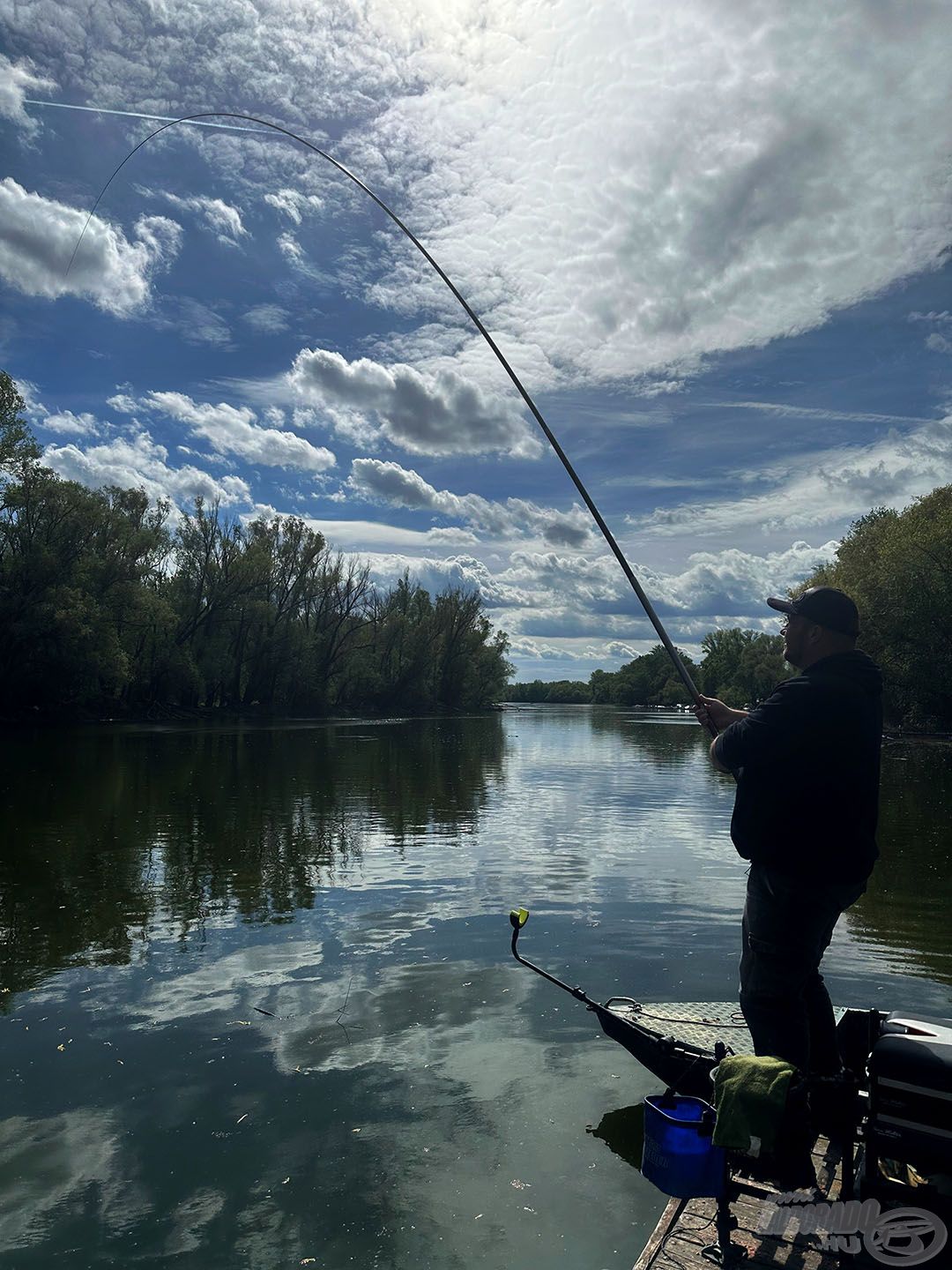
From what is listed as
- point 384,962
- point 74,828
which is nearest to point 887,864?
point 384,962

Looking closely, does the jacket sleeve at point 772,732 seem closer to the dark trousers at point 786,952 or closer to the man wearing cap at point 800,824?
the man wearing cap at point 800,824

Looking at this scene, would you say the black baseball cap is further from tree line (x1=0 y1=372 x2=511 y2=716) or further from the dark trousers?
tree line (x1=0 y1=372 x2=511 y2=716)

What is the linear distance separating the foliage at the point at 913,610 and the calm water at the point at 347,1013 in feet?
114

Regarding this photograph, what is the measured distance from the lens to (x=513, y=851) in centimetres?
1543

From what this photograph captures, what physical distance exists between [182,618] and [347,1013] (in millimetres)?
62795

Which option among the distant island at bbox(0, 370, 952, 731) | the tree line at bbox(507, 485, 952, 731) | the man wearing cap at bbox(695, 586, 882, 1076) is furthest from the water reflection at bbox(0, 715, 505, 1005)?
the tree line at bbox(507, 485, 952, 731)

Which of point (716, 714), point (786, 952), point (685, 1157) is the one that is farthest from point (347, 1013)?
point (786, 952)

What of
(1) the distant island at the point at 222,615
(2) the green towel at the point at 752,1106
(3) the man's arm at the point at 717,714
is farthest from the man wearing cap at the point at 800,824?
(1) the distant island at the point at 222,615

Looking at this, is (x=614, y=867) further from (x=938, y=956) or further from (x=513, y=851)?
(x=938, y=956)

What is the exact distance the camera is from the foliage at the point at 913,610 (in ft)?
160

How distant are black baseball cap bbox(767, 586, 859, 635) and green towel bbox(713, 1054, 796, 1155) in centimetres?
192

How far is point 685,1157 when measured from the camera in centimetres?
375

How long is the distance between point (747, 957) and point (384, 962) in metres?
5.66

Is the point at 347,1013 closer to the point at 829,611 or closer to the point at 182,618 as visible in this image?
the point at 829,611
